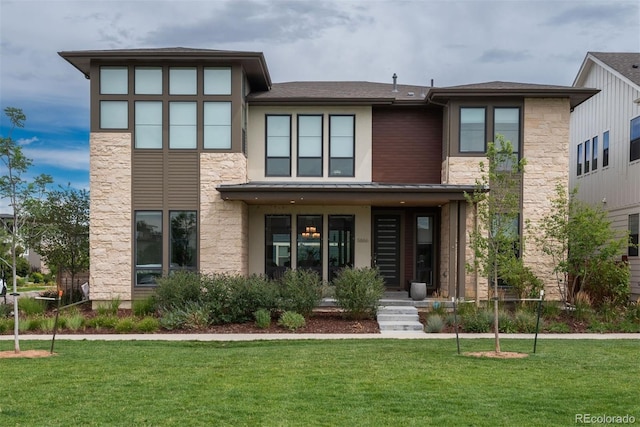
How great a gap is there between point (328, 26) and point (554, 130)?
7.45 meters

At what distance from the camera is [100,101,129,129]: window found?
16844mm

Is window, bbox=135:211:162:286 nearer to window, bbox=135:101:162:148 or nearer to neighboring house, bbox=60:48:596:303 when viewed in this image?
neighboring house, bbox=60:48:596:303

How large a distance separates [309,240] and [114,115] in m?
6.80

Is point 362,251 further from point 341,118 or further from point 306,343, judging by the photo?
point 306,343

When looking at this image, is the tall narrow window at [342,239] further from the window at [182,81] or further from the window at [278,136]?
the window at [182,81]

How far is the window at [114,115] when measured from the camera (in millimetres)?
16844

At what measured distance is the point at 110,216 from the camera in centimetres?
1680

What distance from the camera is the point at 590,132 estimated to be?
23031 millimetres

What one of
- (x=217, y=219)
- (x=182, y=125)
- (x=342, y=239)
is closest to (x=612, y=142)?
(x=342, y=239)

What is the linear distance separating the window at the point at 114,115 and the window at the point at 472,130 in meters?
9.62

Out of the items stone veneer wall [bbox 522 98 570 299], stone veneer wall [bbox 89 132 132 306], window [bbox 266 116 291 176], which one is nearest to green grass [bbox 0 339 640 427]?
stone veneer wall [bbox 89 132 132 306]

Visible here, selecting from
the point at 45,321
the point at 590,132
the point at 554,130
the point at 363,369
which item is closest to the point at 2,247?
the point at 45,321

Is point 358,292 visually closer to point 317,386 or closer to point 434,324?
point 434,324

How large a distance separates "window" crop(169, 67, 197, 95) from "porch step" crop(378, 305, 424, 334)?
26.4ft
